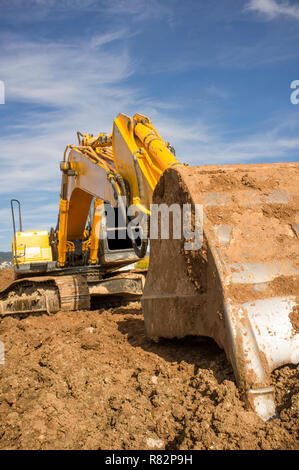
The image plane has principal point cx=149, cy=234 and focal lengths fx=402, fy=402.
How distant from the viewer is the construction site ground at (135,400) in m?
2.09

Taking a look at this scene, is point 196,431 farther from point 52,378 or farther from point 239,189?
point 239,189

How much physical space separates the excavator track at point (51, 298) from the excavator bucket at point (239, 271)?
3.22m

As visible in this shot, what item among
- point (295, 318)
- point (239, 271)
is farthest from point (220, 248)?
point (295, 318)

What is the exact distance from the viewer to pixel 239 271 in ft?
8.43

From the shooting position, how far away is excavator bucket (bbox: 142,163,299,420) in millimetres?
2352

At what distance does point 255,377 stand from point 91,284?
17.6 ft

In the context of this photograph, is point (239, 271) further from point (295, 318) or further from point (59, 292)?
point (59, 292)

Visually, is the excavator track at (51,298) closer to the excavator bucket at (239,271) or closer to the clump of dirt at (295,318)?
the excavator bucket at (239,271)

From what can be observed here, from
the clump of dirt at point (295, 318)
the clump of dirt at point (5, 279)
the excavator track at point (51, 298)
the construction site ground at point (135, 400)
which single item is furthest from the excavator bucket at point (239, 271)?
the clump of dirt at point (5, 279)

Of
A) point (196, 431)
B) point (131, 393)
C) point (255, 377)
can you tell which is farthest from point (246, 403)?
point (131, 393)

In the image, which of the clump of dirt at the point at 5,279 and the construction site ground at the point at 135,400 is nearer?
the construction site ground at the point at 135,400

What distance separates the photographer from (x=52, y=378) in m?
3.02

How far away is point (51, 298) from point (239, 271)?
459 centimetres

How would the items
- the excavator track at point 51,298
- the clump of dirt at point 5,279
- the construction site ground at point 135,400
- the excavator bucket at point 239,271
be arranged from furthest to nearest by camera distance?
1. the clump of dirt at point 5,279
2. the excavator track at point 51,298
3. the excavator bucket at point 239,271
4. the construction site ground at point 135,400
